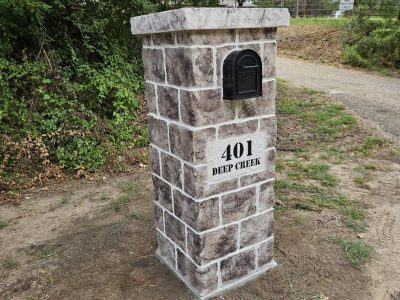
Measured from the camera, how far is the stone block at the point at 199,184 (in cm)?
192

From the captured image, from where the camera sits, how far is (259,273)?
2.34 m

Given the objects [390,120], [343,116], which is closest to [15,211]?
[343,116]

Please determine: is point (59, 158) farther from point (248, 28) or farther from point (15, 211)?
point (248, 28)

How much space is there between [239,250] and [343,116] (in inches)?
163

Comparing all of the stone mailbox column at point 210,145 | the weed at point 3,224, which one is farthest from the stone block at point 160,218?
the weed at point 3,224

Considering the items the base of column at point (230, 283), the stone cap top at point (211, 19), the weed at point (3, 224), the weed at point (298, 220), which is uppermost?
the stone cap top at point (211, 19)

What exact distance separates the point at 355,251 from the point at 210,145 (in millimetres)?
1411

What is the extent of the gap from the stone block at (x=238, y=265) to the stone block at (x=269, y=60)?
1.07 metres

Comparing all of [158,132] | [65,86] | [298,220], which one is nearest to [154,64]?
[158,132]

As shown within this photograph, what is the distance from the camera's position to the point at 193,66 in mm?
1749

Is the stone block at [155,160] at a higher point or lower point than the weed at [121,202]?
higher

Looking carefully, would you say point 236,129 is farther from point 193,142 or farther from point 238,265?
point 238,265

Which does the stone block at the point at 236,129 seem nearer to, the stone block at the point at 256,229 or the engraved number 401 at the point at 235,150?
the engraved number 401 at the point at 235,150

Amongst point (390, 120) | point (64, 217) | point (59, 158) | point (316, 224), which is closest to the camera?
point (316, 224)
